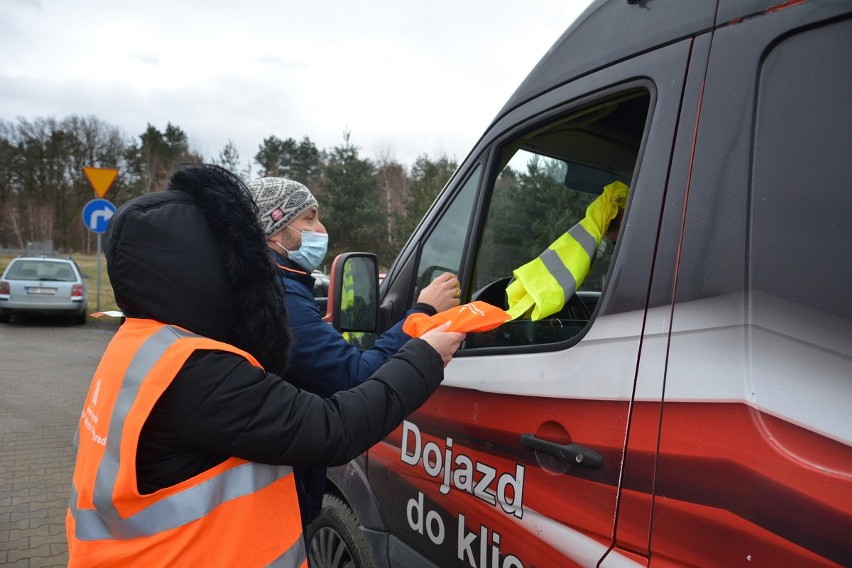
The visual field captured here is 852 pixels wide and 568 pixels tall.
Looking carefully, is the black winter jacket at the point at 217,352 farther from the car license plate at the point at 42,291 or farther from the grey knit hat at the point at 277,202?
the car license plate at the point at 42,291

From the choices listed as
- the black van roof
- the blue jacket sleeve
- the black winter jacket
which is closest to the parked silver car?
the blue jacket sleeve

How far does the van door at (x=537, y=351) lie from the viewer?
1.27 metres

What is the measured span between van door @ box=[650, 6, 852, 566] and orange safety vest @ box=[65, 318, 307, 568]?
2.77ft

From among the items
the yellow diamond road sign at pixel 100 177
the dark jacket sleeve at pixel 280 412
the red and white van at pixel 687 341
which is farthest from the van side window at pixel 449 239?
the yellow diamond road sign at pixel 100 177

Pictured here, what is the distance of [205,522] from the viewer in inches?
48.6

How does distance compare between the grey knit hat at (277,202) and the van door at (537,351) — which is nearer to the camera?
the van door at (537,351)

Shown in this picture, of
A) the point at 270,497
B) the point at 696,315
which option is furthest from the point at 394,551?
the point at 696,315

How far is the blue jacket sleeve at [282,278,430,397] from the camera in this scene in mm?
1699

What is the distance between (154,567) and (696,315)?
1190 millimetres

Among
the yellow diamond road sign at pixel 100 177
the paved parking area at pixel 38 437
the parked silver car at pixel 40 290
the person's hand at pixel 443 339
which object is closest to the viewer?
the person's hand at pixel 443 339

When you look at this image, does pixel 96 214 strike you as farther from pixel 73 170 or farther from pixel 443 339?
pixel 73 170

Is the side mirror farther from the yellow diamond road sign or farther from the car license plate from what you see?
the car license plate

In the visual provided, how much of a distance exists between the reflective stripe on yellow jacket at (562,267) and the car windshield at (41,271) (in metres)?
12.7

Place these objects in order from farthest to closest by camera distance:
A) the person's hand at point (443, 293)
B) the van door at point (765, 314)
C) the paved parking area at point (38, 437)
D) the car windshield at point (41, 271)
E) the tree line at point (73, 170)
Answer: the tree line at point (73, 170) → the car windshield at point (41, 271) → the paved parking area at point (38, 437) → the person's hand at point (443, 293) → the van door at point (765, 314)
